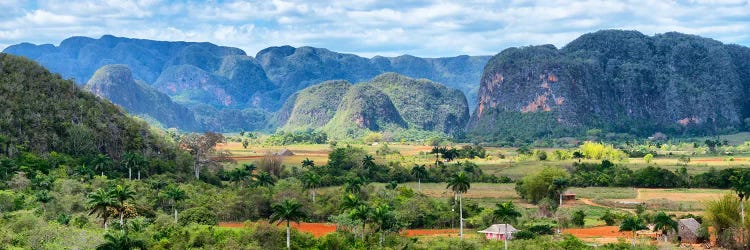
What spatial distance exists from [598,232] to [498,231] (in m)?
10.5

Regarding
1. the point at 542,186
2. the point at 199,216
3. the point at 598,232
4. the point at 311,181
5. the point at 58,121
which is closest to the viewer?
the point at 598,232

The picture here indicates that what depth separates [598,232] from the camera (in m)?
71.0

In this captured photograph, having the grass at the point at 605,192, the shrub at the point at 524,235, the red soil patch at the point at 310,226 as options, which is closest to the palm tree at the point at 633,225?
the shrub at the point at 524,235

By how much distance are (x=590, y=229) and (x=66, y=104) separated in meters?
68.5

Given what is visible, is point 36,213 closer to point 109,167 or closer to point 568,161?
point 109,167

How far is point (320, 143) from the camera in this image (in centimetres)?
19600

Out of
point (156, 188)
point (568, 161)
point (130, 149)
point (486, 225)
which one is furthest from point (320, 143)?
point (486, 225)

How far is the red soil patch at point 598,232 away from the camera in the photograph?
68625 mm

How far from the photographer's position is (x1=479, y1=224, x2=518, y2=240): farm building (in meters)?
65.5

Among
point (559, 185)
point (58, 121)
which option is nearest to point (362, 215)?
point (559, 185)

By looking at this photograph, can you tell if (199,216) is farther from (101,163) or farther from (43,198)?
(101,163)

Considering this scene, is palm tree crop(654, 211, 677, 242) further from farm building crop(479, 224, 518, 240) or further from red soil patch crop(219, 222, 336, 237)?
red soil patch crop(219, 222, 336, 237)

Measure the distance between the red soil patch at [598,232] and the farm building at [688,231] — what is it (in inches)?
153

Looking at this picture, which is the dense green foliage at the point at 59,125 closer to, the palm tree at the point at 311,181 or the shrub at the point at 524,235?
the palm tree at the point at 311,181
